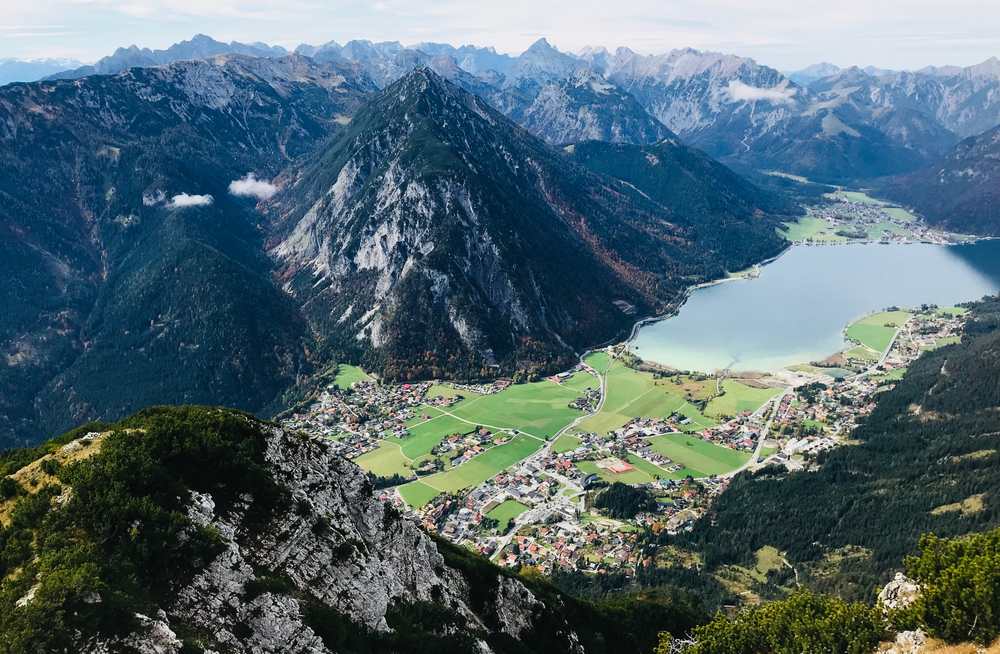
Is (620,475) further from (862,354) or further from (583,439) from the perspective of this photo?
(862,354)

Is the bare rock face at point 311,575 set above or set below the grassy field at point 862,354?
above

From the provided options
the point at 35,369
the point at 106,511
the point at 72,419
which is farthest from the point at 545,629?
the point at 35,369

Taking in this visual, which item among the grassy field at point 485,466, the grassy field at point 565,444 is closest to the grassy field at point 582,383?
the grassy field at point 565,444

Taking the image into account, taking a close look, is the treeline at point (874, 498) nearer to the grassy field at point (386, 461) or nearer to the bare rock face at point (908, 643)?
the grassy field at point (386, 461)

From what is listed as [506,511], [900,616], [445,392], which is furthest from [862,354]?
[900,616]

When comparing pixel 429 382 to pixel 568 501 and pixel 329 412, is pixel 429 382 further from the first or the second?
pixel 568 501

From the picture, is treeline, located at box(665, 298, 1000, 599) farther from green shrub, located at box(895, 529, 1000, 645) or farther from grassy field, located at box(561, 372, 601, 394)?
green shrub, located at box(895, 529, 1000, 645)
